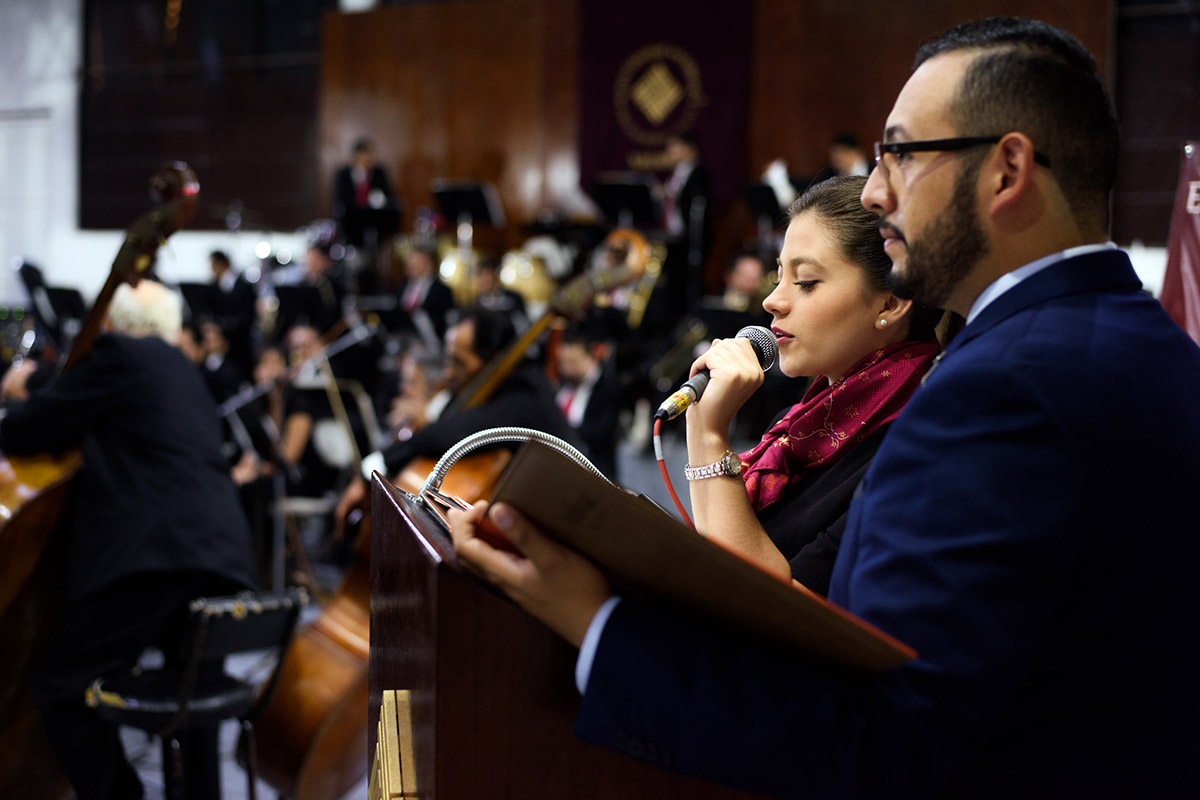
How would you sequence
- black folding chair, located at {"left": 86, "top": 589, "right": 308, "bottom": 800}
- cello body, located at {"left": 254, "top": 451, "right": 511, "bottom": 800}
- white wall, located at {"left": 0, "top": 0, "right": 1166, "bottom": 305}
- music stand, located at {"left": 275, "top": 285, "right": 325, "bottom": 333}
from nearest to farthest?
black folding chair, located at {"left": 86, "top": 589, "right": 308, "bottom": 800}, cello body, located at {"left": 254, "top": 451, "right": 511, "bottom": 800}, music stand, located at {"left": 275, "top": 285, "right": 325, "bottom": 333}, white wall, located at {"left": 0, "top": 0, "right": 1166, "bottom": 305}

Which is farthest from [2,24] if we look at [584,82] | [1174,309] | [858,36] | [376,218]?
[1174,309]

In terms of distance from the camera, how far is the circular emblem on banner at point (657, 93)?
10.0 m

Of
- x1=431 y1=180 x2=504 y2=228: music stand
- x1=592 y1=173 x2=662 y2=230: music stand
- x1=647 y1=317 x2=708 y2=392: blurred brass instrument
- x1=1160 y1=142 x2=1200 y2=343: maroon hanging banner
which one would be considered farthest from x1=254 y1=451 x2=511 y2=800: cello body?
x1=431 y1=180 x2=504 y2=228: music stand

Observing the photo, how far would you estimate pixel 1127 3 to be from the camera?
8.59m

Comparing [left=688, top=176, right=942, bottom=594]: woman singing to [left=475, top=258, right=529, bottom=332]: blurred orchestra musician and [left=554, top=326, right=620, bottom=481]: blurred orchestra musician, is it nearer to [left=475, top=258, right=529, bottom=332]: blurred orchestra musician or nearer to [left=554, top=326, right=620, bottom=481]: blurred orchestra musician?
[left=554, top=326, right=620, bottom=481]: blurred orchestra musician

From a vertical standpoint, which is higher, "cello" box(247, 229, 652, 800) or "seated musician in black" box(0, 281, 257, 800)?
"seated musician in black" box(0, 281, 257, 800)

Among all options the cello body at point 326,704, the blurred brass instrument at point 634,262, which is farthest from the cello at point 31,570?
the blurred brass instrument at point 634,262

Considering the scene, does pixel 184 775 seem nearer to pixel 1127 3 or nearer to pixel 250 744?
pixel 250 744

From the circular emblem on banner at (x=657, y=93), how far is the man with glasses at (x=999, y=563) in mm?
9337

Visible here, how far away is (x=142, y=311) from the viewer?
3.59 metres

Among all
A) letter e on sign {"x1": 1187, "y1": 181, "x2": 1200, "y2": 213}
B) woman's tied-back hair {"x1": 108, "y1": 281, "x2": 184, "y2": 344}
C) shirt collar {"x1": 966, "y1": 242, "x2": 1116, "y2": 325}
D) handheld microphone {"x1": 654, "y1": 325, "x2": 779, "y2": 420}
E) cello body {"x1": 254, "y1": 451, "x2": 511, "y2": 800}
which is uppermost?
letter e on sign {"x1": 1187, "y1": 181, "x2": 1200, "y2": 213}

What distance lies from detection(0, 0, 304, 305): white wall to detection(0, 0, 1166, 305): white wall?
12 millimetres

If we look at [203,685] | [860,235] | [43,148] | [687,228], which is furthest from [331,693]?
[43,148]

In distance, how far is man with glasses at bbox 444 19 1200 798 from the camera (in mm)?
891
